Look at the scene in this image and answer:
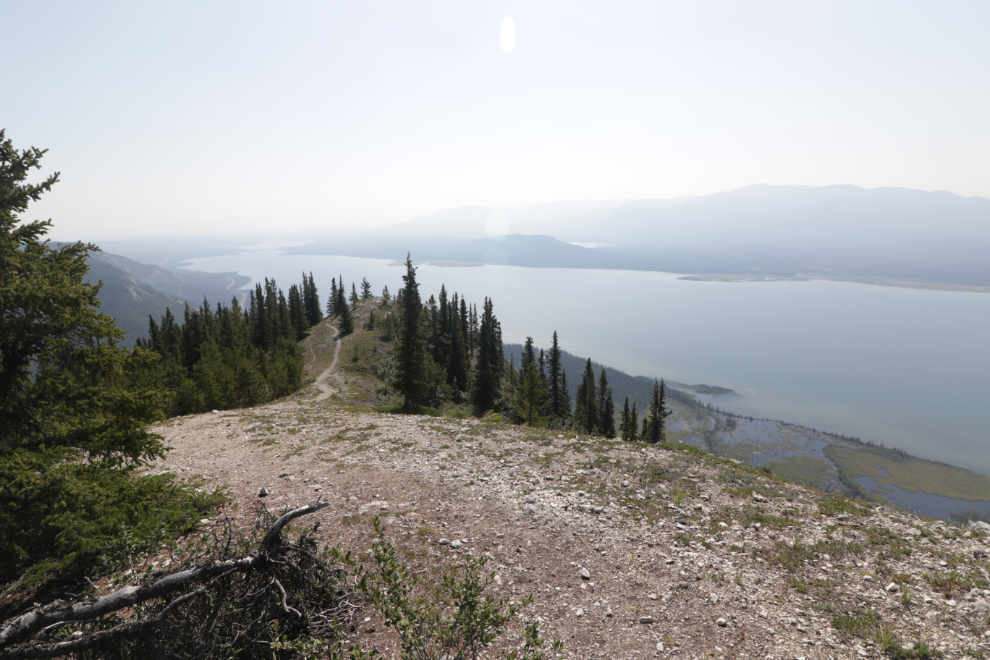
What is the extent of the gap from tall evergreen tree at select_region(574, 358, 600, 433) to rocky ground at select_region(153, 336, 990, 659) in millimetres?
46364

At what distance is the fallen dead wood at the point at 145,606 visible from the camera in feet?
13.7

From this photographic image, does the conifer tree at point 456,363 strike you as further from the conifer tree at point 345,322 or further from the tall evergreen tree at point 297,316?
the tall evergreen tree at point 297,316

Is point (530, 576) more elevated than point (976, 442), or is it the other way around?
point (530, 576)

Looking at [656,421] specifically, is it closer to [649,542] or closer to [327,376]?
[327,376]

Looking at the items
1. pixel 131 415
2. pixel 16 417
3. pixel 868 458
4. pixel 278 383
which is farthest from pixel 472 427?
pixel 868 458

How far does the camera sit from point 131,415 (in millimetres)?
8039

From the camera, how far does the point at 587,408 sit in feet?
211

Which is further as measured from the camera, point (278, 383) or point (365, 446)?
point (278, 383)

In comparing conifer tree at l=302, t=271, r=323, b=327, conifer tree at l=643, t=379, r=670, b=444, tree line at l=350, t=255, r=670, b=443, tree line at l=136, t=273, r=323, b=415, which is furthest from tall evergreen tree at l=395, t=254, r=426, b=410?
conifer tree at l=302, t=271, r=323, b=327

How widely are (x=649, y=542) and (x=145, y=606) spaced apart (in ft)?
34.2

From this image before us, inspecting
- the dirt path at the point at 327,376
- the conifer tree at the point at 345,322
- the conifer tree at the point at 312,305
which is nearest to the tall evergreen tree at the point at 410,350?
the dirt path at the point at 327,376

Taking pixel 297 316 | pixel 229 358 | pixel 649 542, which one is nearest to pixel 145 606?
pixel 649 542

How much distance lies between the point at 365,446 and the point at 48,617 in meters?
13.5

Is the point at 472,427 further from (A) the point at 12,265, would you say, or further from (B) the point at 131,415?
(A) the point at 12,265
